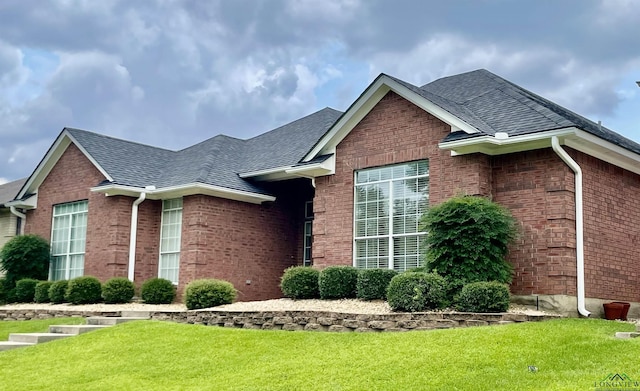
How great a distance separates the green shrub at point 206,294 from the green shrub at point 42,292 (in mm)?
5955

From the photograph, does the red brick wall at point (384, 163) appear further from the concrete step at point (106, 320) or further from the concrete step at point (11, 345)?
the concrete step at point (11, 345)

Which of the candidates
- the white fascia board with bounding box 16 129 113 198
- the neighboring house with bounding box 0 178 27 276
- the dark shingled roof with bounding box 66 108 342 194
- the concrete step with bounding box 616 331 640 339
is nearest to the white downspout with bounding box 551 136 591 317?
the concrete step with bounding box 616 331 640 339

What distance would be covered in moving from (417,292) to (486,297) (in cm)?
122

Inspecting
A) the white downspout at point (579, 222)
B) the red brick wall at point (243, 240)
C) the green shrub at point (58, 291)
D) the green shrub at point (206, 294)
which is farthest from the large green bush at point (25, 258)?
the white downspout at point (579, 222)

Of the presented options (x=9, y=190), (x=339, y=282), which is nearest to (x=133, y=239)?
(x=339, y=282)

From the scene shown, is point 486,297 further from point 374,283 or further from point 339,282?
point 339,282

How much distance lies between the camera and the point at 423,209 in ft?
51.1

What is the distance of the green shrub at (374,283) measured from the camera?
15039mm

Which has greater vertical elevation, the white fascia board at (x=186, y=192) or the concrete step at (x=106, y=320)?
the white fascia board at (x=186, y=192)

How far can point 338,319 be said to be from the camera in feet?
43.1

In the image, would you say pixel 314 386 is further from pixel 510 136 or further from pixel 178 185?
pixel 178 185

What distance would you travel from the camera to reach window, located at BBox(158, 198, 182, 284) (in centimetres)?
2056

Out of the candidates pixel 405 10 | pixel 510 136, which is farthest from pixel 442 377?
pixel 405 10

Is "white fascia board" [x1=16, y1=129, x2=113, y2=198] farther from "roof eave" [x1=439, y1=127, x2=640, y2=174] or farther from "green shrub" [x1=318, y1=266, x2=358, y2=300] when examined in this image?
"roof eave" [x1=439, y1=127, x2=640, y2=174]
